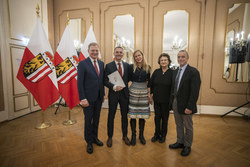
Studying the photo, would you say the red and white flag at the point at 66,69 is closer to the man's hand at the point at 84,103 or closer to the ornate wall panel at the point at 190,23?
the man's hand at the point at 84,103

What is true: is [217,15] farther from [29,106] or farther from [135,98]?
[29,106]

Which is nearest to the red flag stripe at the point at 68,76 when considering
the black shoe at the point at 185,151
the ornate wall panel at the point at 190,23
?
the ornate wall panel at the point at 190,23

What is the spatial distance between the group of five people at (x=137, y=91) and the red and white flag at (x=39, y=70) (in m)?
1.34

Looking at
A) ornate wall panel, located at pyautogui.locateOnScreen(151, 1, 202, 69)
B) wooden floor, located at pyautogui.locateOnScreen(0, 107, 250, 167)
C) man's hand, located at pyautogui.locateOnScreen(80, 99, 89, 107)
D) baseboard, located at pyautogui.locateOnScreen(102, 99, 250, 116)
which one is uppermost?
ornate wall panel, located at pyautogui.locateOnScreen(151, 1, 202, 69)

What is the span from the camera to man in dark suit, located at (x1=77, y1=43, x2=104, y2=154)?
1.89 metres

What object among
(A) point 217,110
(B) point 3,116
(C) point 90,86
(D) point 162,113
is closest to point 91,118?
(C) point 90,86

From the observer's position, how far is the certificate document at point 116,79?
1971 mm

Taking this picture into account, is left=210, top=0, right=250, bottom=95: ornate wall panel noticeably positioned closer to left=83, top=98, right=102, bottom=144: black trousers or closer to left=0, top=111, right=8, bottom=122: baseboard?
left=83, top=98, right=102, bottom=144: black trousers

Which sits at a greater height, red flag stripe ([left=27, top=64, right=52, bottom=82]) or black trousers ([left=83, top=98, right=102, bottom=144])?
red flag stripe ([left=27, top=64, right=52, bottom=82])

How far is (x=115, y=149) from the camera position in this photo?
2.12 m

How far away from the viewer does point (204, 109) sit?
386 cm

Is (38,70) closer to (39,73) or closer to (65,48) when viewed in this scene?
(39,73)

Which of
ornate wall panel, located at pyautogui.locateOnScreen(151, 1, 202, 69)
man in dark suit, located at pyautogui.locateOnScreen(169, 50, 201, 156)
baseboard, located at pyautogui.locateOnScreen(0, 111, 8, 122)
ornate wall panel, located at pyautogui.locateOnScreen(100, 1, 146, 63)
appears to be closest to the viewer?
man in dark suit, located at pyautogui.locateOnScreen(169, 50, 201, 156)

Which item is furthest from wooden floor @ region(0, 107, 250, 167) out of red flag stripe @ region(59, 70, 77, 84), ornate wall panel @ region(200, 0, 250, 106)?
red flag stripe @ region(59, 70, 77, 84)
